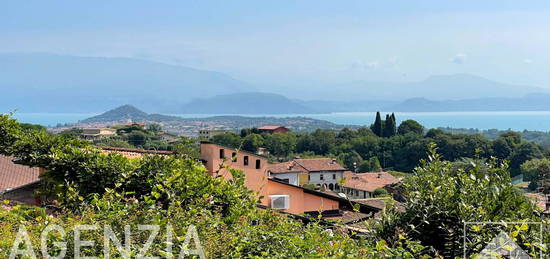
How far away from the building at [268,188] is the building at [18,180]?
2.97 meters

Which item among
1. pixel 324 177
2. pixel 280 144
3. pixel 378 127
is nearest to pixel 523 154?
pixel 378 127

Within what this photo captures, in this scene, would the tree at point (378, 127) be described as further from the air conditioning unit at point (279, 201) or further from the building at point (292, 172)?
the air conditioning unit at point (279, 201)

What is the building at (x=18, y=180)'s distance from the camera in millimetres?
7216

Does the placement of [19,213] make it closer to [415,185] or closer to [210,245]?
[210,245]

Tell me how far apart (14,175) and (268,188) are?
5399mm

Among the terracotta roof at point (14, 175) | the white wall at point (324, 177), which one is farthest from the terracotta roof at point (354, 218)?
the white wall at point (324, 177)

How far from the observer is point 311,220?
3.68 metres

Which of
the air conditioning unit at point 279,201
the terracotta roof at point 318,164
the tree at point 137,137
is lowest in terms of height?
the terracotta roof at point 318,164

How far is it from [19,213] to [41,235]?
79 centimetres

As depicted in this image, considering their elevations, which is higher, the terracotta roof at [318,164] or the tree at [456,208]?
the tree at [456,208]

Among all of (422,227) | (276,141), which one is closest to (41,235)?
(422,227)

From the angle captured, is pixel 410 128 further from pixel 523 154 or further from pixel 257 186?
pixel 257 186

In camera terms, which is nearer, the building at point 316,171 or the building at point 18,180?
the building at point 18,180

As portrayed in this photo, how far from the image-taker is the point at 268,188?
37.6ft
